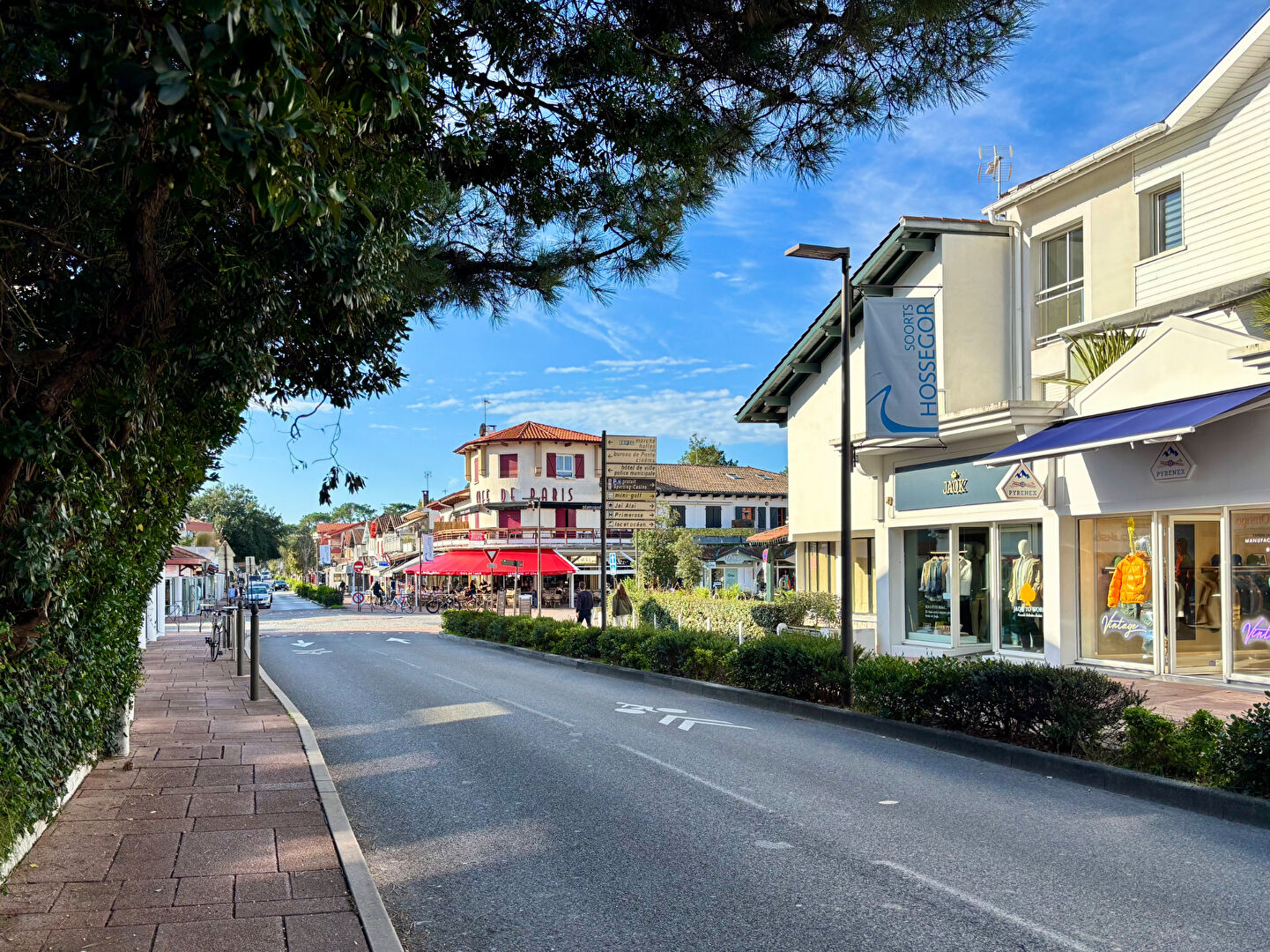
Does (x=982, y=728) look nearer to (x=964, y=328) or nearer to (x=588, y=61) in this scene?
(x=588, y=61)

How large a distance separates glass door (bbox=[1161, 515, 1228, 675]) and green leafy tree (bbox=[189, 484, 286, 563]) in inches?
3414

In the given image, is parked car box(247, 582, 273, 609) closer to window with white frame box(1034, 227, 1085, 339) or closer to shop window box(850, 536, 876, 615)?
shop window box(850, 536, 876, 615)

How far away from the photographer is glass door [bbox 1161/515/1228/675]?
15.4m

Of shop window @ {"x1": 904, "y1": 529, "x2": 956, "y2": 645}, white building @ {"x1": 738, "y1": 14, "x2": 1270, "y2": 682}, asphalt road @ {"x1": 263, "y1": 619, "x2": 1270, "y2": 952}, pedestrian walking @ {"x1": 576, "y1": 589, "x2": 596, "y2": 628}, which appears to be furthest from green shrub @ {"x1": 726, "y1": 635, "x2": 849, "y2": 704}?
pedestrian walking @ {"x1": 576, "y1": 589, "x2": 596, "y2": 628}

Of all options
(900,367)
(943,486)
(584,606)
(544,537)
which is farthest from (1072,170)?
(544,537)

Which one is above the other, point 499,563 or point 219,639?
point 499,563

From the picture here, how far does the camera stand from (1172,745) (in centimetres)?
909

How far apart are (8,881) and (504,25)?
6222 mm

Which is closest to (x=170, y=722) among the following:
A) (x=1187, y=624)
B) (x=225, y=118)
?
(x=225, y=118)

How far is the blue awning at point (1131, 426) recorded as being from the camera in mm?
13508

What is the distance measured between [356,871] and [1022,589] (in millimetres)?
15170

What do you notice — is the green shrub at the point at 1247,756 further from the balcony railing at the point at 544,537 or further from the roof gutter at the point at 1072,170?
the balcony railing at the point at 544,537

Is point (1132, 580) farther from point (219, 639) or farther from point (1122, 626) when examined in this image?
point (219, 639)

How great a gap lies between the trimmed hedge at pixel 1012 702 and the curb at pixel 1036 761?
0.19 metres
